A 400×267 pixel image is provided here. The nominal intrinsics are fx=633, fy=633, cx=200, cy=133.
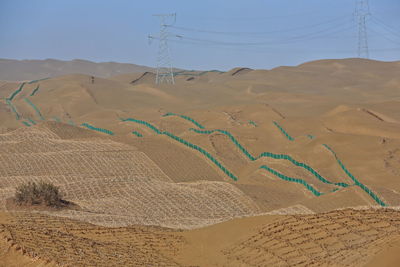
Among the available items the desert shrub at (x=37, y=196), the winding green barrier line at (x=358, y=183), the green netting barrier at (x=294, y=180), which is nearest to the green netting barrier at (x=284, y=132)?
the winding green barrier line at (x=358, y=183)

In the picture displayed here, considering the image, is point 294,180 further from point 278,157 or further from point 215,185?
point 278,157

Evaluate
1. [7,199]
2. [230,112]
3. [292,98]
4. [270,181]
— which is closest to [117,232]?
[7,199]

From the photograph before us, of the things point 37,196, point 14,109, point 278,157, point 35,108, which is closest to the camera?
point 37,196

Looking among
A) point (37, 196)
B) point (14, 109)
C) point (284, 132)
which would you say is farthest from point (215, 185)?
point (14, 109)

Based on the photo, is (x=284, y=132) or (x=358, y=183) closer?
(x=358, y=183)

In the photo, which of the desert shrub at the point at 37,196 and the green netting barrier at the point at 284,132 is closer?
the desert shrub at the point at 37,196

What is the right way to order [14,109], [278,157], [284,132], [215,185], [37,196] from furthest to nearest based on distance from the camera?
[14,109] → [284,132] → [278,157] → [215,185] → [37,196]

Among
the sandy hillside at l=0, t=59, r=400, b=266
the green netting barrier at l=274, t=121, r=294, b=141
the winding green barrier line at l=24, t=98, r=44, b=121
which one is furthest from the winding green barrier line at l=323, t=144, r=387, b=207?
the winding green barrier line at l=24, t=98, r=44, b=121

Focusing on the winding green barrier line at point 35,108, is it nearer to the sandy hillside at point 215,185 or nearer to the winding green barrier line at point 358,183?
the sandy hillside at point 215,185
